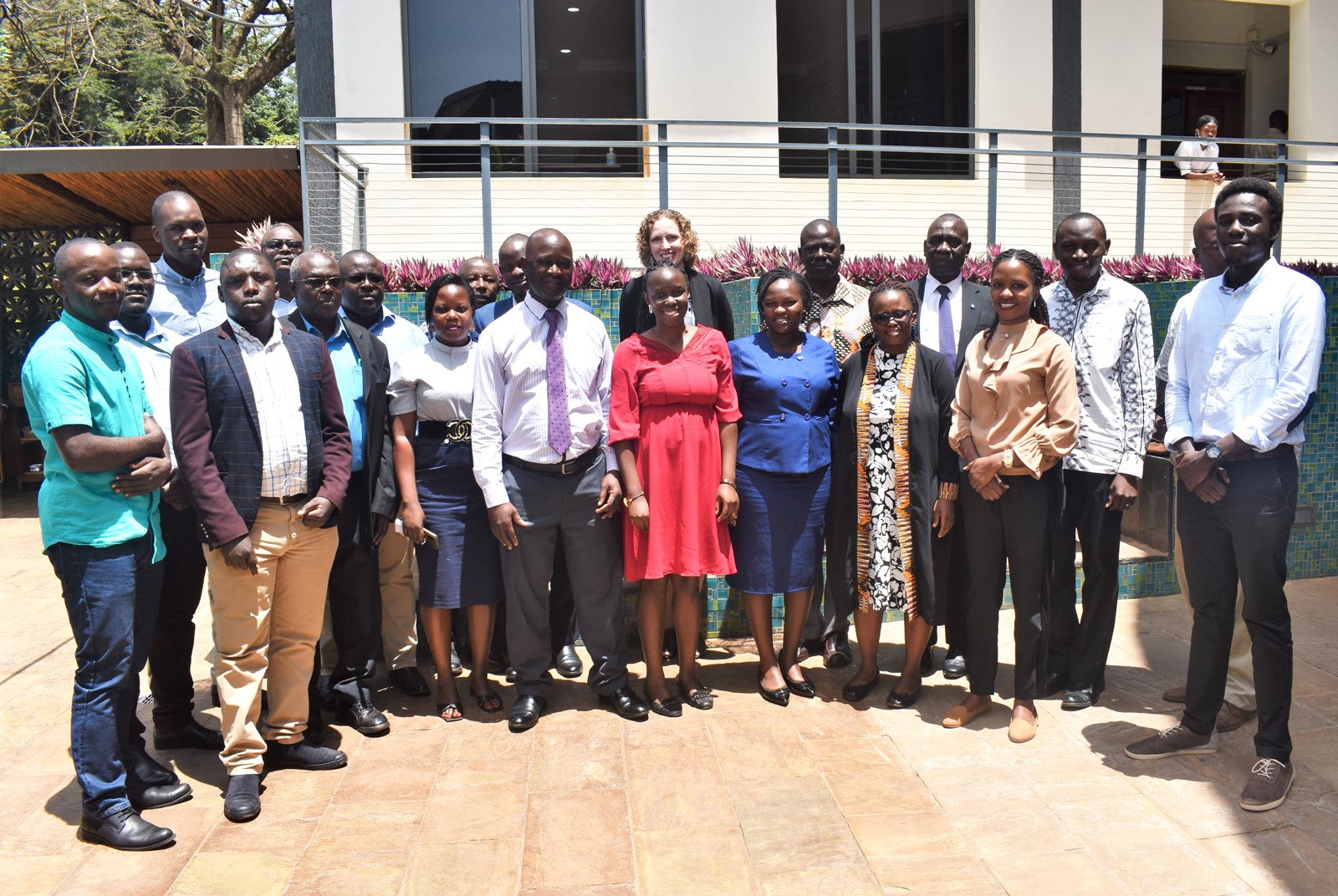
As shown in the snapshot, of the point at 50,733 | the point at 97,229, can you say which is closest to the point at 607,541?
the point at 50,733

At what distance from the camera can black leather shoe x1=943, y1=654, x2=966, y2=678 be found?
15.4 ft

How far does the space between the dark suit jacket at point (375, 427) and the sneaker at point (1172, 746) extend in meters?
2.98

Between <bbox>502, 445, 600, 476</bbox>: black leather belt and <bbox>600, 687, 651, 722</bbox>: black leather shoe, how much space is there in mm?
952

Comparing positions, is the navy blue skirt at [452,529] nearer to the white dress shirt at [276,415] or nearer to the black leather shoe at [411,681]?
the black leather shoe at [411,681]

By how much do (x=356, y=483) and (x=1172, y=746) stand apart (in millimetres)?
3232

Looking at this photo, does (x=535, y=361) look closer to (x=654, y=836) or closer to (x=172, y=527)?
(x=172, y=527)

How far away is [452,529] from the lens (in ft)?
14.0

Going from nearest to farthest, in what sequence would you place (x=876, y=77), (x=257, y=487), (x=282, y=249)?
(x=257, y=487)
(x=282, y=249)
(x=876, y=77)

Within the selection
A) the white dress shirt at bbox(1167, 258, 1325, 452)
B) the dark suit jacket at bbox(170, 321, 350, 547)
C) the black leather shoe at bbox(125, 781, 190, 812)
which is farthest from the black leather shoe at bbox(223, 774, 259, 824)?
the white dress shirt at bbox(1167, 258, 1325, 452)

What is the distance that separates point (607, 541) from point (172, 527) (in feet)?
5.41

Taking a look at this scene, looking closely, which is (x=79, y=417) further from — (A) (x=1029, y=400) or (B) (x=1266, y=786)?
(B) (x=1266, y=786)

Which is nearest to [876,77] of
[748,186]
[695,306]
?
[748,186]

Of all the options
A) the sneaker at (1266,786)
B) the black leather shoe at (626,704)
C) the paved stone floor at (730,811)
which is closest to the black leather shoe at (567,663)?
the paved stone floor at (730,811)

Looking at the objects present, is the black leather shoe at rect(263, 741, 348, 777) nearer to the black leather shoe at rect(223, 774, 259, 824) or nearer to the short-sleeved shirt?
the black leather shoe at rect(223, 774, 259, 824)
